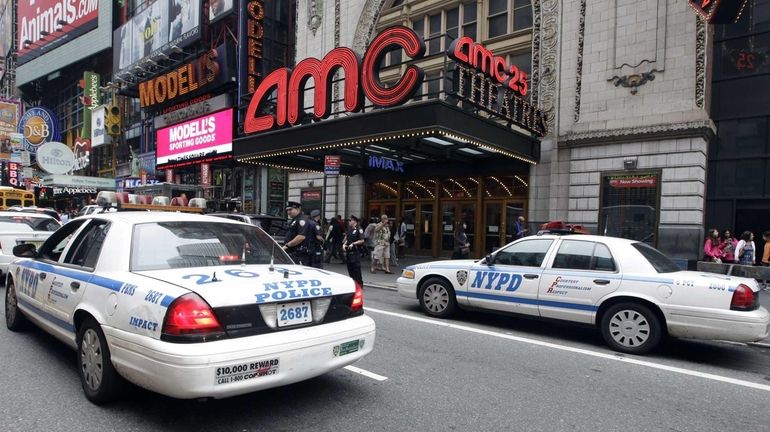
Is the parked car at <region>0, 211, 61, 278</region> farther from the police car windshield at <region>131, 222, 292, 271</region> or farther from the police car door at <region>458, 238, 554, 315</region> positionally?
the police car door at <region>458, 238, 554, 315</region>

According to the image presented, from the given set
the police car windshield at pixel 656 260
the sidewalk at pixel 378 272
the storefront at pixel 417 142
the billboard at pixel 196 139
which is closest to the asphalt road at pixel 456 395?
the police car windshield at pixel 656 260

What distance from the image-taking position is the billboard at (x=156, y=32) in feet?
104

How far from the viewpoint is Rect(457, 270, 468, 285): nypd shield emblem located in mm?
7086

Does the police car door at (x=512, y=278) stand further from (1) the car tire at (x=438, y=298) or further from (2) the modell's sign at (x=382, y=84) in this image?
(2) the modell's sign at (x=382, y=84)

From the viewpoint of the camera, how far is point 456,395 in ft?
13.1

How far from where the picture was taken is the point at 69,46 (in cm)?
4944

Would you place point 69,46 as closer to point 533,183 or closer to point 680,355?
point 533,183

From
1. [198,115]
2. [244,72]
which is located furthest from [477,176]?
[198,115]

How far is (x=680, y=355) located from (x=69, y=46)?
201ft

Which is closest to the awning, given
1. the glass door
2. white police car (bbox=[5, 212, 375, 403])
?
the glass door

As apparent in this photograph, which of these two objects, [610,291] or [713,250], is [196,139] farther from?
[610,291]

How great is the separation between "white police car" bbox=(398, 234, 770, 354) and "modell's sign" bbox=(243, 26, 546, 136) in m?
5.83

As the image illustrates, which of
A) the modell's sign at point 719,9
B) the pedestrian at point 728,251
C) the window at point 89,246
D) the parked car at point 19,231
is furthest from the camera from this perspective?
the pedestrian at point 728,251

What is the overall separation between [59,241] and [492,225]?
45.5 ft
